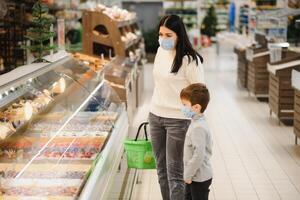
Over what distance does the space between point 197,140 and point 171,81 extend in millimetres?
725

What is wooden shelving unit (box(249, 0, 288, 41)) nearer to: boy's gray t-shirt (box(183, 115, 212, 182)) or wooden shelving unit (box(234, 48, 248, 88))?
wooden shelving unit (box(234, 48, 248, 88))

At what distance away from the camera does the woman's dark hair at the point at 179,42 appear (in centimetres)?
425

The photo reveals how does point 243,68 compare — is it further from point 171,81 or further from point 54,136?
point 54,136

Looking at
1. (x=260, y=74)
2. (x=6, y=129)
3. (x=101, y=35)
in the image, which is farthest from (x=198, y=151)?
(x=260, y=74)

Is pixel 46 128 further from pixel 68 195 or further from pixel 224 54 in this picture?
pixel 224 54

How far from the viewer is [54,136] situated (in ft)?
13.5

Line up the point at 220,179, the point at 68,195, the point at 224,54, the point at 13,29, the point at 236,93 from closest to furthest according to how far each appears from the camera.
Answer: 1. the point at 68,195
2. the point at 220,179
3. the point at 13,29
4. the point at 236,93
5. the point at 224,54

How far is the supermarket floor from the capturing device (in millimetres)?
5645

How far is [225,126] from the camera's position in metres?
8.94

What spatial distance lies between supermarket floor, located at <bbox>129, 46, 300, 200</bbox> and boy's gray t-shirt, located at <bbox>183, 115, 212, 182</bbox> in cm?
166

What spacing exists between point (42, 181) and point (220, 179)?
9.27 ft

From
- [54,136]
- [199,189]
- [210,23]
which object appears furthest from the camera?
[210,23]

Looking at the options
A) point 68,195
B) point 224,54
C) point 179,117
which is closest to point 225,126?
point 179,117

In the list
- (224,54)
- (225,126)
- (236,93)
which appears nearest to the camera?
(225,126)
